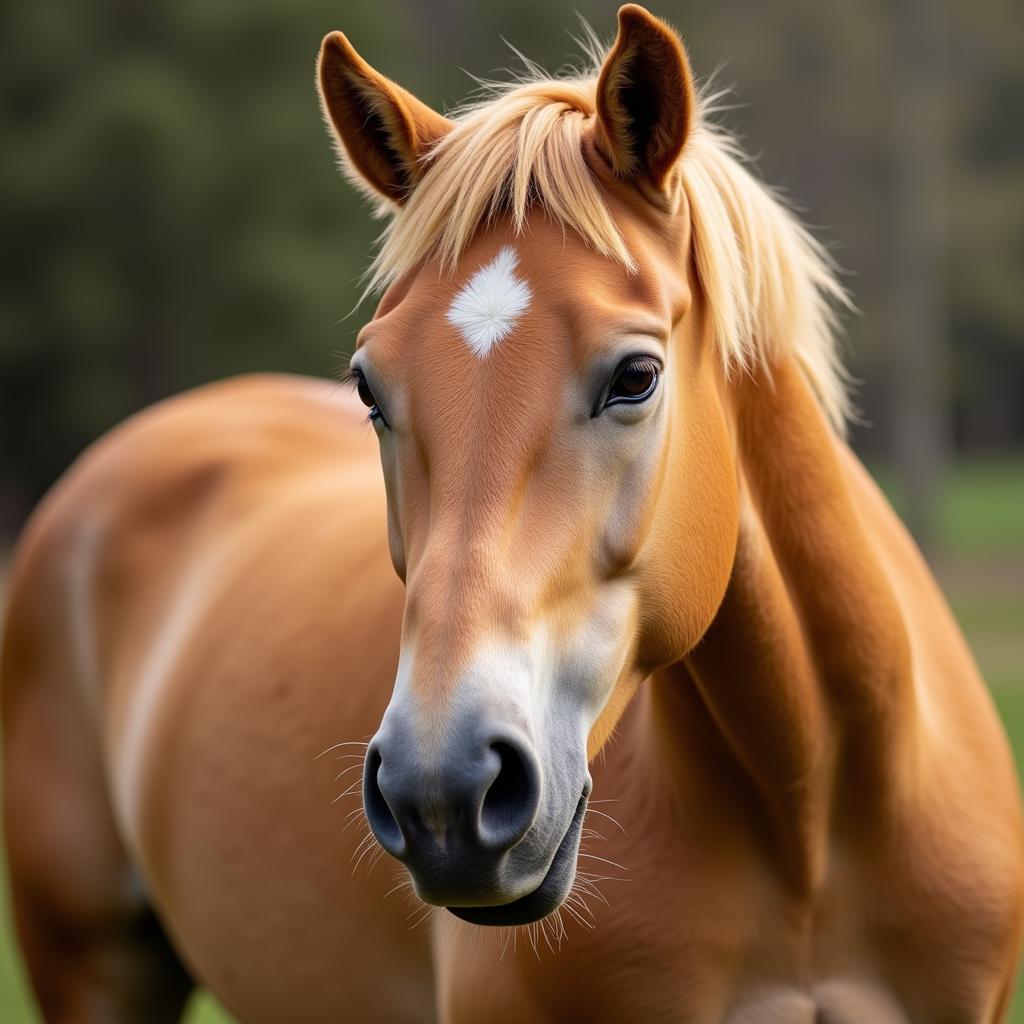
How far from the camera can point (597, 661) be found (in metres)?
1.92

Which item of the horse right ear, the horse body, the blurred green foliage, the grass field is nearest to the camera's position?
the horse right ear

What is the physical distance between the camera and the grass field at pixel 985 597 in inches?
229

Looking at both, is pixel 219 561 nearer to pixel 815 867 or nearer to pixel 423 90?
pixel 815 867

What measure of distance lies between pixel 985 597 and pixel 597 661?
47.4ft

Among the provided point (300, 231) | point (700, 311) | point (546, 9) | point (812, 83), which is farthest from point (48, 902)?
point (812, 83)

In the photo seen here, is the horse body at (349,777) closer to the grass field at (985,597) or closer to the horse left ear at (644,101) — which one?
the horse left ear at (644,101)

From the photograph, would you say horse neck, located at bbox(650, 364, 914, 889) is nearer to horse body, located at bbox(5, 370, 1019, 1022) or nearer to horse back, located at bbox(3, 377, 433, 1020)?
horse body, located at bbox(5, 370, 1019, 1022)

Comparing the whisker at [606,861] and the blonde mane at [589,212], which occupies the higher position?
the blonde mane at [589,212]

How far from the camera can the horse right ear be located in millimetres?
2203

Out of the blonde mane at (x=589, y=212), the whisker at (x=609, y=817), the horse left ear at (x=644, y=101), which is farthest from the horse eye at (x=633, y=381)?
the whisker at (x=609, y=817)

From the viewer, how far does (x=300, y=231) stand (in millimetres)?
25578

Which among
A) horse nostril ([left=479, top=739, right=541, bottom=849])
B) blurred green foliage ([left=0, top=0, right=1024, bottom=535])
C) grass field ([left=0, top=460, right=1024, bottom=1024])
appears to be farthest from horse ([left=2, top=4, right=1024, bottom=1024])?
blurred green foliage ([left=0, top=0, right=1024, bottom=535])

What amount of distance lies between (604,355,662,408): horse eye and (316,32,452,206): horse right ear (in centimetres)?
55

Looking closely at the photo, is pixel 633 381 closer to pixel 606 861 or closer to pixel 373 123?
pixel 373 123
